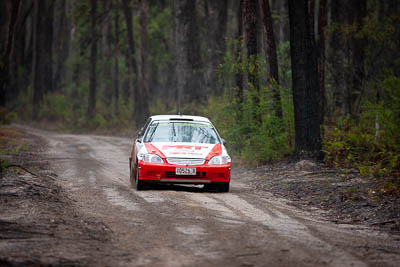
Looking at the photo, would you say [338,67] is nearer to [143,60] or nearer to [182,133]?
[182,133]

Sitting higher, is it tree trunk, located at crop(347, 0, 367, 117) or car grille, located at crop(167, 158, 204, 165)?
tree trunk, located at crop(347, 0, 367, 117)

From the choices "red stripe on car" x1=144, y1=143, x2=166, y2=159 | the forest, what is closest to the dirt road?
"red stripe on car" x1=144, y1=143, x2=166, y2=159

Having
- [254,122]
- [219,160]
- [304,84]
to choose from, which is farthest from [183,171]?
[254,122]

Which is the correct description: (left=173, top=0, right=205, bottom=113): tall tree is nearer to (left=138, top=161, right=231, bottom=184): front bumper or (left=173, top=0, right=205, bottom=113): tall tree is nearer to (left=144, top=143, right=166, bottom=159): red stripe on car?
(left=144, top=143, right=166, bottom=159): red stripe on car

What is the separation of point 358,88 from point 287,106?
6.16m

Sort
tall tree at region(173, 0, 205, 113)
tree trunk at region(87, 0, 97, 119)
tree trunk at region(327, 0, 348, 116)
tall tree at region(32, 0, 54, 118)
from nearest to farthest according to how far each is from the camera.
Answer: tree trunk at region(327, 0, 348, 116) < tall tree at region(173, 0, 205, 113) < tree trunk at region(87, 0, 97, 119) < tall tree at region(32, 0, 54, 118)

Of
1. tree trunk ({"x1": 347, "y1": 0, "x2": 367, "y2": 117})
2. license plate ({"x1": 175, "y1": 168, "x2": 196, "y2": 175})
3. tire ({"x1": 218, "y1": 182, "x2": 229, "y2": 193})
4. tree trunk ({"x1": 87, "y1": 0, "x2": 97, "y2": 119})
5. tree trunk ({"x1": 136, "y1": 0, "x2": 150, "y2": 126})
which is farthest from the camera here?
tree trunk ({"x1": 87, "y1": 0, "x2": 97, "y2": 119})

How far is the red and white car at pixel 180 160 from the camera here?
12.0m

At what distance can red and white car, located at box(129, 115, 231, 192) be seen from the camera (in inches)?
474

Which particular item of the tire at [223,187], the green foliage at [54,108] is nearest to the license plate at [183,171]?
the tire at [223,187]

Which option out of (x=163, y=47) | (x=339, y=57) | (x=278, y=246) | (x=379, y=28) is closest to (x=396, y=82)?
(x=278, y=246)

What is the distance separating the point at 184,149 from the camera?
1237 cm

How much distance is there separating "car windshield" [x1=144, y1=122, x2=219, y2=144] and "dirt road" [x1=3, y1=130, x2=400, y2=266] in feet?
3.60

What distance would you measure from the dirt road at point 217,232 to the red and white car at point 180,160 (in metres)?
0.33
